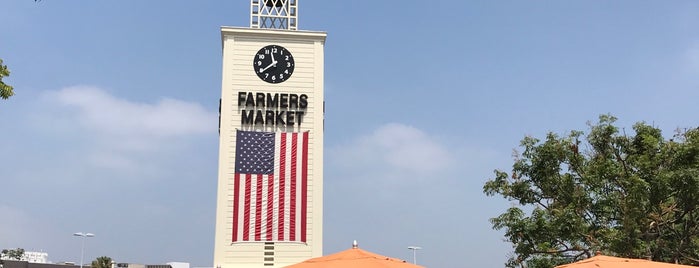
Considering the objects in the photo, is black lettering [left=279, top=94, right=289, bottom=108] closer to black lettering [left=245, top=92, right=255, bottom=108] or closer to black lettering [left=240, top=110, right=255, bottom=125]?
black lettering [left=245, top=92, right=255, bottom=108]

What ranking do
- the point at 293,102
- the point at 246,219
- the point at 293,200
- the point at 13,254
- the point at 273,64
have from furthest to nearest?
the point at 13,254
the point at 273,64
the point at 293,102
the point at 293,200
the point at 246,219

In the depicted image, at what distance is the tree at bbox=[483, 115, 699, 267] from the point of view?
2111cm

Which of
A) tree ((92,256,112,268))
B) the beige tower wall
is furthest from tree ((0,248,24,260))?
the beige tower wall

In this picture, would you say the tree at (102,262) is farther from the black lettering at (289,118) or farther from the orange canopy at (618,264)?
the orange canopy at (618,264)

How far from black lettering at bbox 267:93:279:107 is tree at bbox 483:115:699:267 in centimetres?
1858

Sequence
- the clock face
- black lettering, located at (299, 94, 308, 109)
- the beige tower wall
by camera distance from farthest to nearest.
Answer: the clock face → black lettering, located at (299, 94, 308, 109) → the beige tower wall

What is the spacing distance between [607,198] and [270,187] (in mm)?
20800

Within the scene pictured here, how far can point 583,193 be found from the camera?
908 inches

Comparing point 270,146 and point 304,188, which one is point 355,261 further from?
point 270,146

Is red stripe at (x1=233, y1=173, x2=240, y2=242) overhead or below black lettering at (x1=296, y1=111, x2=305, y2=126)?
below

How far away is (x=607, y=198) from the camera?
22.7m

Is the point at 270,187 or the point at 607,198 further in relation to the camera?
the point at 270,187

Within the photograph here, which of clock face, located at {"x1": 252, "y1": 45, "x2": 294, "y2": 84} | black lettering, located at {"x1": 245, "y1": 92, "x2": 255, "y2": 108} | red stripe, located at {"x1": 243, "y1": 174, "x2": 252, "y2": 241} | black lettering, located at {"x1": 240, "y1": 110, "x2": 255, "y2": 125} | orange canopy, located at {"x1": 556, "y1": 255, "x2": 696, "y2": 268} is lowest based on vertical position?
orange canopy, located at {"x1": 556, "y1": 255, "x2": 696, "y2": 268}

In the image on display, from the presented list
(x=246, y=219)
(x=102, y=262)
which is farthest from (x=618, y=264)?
(x=102, y=262)
